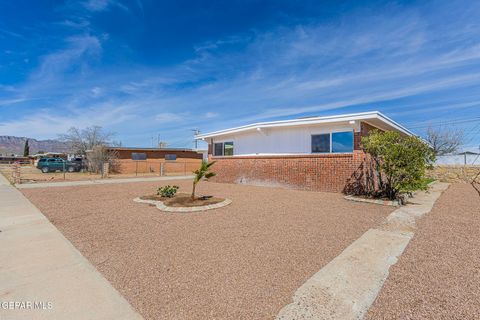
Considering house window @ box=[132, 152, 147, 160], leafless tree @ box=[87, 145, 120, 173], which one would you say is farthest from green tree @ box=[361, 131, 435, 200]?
house window @ box=[132, 152, 147, 160]

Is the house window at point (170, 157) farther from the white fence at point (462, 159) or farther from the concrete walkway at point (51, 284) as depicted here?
the white fence at point (462, 159)

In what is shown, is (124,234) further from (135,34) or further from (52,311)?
(135,34)

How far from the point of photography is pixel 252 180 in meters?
13.4

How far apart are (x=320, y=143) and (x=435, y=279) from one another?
8575 millimetres

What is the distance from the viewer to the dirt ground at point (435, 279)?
2.44 m

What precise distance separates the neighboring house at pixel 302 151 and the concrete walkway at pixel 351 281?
5.39m

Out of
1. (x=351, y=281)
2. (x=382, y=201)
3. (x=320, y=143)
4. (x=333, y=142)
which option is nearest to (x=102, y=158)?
(x=320, y=143)

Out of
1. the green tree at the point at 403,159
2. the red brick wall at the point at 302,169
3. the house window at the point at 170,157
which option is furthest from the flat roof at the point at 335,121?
the house window at the point at 170,157

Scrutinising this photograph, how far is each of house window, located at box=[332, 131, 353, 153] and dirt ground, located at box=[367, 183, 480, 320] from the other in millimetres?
5529

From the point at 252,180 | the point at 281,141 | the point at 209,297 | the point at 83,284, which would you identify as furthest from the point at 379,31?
the point at 83,284

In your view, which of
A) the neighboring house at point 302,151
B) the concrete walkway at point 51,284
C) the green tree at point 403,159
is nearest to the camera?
the concrete walkway at point 51,284

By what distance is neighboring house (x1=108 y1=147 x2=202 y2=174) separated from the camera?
87.1 ft

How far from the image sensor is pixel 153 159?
28.7 meters

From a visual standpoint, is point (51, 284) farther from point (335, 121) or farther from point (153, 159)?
point (153, 159)
